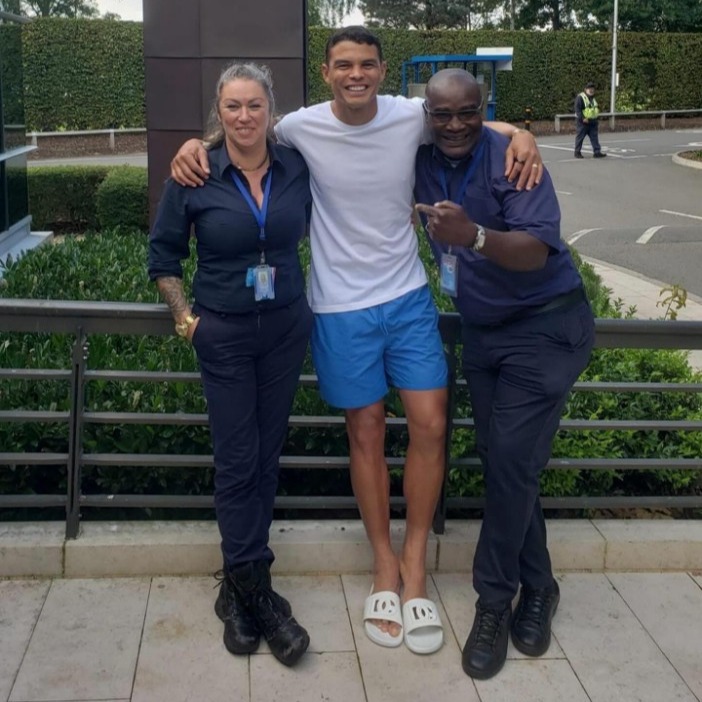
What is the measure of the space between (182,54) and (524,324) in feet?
17.2

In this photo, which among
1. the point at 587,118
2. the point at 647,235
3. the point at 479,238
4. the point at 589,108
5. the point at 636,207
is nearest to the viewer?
the point at 479,238

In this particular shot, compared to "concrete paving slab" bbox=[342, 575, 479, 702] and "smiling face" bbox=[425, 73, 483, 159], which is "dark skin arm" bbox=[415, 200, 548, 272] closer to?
"smiling face" bbox=[425, 73, 483, 159]

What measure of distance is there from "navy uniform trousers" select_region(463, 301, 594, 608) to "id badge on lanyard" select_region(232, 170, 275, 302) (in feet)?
2.19

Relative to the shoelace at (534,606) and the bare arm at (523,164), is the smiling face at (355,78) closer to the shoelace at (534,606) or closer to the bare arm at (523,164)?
the bare arm at (523,164)

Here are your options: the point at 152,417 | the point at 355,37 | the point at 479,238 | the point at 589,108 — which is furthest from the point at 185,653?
the point at 589,108

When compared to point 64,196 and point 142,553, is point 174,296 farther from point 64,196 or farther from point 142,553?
point 64,196

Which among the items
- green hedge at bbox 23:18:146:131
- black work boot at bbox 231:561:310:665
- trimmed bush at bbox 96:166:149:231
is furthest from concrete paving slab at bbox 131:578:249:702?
green hedge at bbox 23:18:146:131

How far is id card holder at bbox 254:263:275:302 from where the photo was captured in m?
2.82

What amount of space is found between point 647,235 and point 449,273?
462 inches

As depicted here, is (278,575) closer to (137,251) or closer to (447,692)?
(447,692)

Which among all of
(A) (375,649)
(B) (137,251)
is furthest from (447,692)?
(B) (137,251)

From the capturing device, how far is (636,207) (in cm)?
1688

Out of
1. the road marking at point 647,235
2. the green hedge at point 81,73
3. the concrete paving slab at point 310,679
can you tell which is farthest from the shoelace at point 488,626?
the green hedge at point 81,73

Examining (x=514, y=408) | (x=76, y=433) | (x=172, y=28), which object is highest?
(x=172, y=28)
